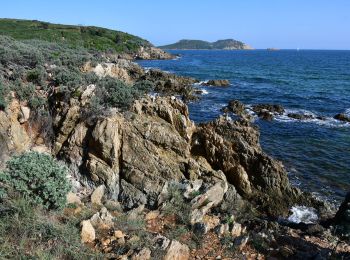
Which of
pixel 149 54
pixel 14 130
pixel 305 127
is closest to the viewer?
pixel 14 130

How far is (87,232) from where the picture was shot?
9430 millimetres

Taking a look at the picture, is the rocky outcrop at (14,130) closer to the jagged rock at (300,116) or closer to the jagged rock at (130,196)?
the jagged rock at (130,196)

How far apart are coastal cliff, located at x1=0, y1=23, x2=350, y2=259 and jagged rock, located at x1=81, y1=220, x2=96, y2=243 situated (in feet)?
0.09

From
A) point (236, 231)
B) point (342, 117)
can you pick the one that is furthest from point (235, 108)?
point (236, 231)

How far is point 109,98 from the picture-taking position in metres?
18.0

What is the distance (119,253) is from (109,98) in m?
10.4

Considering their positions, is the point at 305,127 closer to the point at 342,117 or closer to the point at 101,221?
the point at 342,117

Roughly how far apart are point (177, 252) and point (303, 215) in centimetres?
968

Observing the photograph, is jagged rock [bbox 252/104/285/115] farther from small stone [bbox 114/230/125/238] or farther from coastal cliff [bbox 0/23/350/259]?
small stone [bbox 114/230/125/238]

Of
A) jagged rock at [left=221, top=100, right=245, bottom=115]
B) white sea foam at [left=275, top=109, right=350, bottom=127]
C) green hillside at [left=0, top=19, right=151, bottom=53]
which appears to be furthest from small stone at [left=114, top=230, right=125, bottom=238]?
green hillside at [left=0, top=19, right=151, bottom=53]

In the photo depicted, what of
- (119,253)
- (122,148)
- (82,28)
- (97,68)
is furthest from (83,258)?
(82,28)

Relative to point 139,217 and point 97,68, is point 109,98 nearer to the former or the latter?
point 139,217

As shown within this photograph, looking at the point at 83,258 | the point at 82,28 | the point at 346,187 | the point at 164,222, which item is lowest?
the point at 346,187

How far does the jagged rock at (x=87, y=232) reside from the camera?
9320mm
